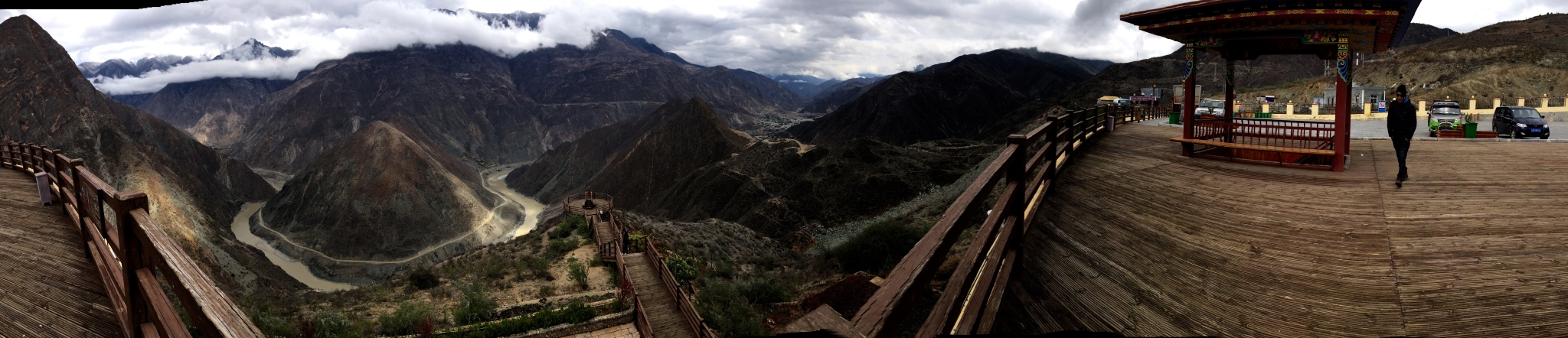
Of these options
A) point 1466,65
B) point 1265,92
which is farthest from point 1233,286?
point 1466,65

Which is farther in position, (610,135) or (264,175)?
(264,175)

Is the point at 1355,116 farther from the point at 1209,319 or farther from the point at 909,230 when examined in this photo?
the point at 1209,319

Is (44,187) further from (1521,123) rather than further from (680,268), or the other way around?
(1521,123)

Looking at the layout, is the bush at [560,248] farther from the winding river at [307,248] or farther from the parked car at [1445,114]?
the winding river at [307,248]

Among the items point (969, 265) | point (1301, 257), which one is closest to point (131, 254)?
point (969, 265)

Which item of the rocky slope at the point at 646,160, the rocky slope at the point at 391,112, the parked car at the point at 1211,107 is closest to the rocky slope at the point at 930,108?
the rocky slope at the point at 646,160

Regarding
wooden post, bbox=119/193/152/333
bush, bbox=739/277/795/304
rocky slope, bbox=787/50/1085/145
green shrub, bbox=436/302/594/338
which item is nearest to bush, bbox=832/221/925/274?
bush, bbox=739/277/795/304
